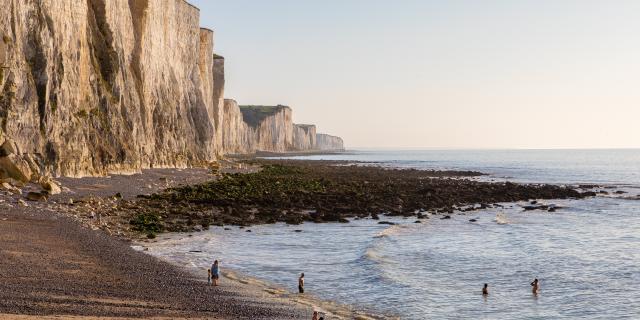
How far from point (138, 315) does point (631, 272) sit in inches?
808

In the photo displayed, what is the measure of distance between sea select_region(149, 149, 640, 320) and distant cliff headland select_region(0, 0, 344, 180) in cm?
1619

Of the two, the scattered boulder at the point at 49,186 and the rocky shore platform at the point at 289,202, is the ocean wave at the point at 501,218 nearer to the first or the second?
the rocky shore platform at the point at 289,202

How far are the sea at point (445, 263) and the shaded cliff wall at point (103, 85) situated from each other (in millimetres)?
16331

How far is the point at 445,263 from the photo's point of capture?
27.0 meters

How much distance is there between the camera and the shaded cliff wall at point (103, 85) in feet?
129

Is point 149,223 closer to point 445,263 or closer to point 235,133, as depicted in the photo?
point 445,263

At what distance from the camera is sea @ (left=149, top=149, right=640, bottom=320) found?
65.9 feet

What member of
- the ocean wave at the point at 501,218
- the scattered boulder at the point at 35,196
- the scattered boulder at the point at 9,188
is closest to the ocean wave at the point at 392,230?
the ocean wave at the point at 501,218

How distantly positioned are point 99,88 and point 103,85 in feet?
3.10

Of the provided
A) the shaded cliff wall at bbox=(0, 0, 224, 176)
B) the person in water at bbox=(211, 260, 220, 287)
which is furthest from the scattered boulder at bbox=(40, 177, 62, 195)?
the person in water at bbox=(211, 260, 220, 287)

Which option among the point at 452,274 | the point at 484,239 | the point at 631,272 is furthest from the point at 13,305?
the point at 484,239

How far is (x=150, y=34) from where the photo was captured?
63031 mm

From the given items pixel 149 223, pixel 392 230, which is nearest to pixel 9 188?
pixel 149 223

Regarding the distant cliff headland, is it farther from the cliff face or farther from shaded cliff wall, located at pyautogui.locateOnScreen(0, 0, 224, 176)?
the cliff face
